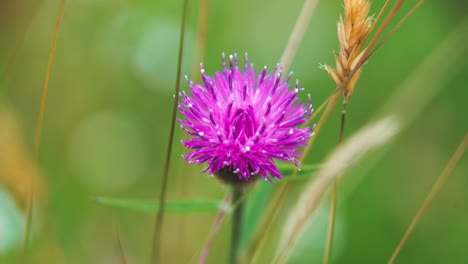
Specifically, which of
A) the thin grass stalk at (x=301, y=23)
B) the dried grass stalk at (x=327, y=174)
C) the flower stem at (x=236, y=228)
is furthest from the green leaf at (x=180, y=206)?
the thin grass stalk at (x=301, y=23)

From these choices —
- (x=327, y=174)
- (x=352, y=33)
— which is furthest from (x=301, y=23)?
(x=327, y=174)

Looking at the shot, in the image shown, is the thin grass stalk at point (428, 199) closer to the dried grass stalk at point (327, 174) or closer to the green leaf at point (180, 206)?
the dried grass stalk at point (327, 174)

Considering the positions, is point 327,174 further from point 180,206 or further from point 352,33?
point 180,206

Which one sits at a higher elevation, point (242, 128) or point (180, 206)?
point (242, 128)

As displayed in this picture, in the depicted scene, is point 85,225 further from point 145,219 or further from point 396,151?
point 396,151

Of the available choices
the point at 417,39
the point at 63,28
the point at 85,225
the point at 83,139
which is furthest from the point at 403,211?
the point at 63,28

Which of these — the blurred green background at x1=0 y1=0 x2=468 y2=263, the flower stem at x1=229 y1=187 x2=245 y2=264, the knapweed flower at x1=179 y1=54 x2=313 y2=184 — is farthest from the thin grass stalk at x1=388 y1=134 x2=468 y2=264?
the blurred green background at x1=0 y1=0 x2=468 y2=263
